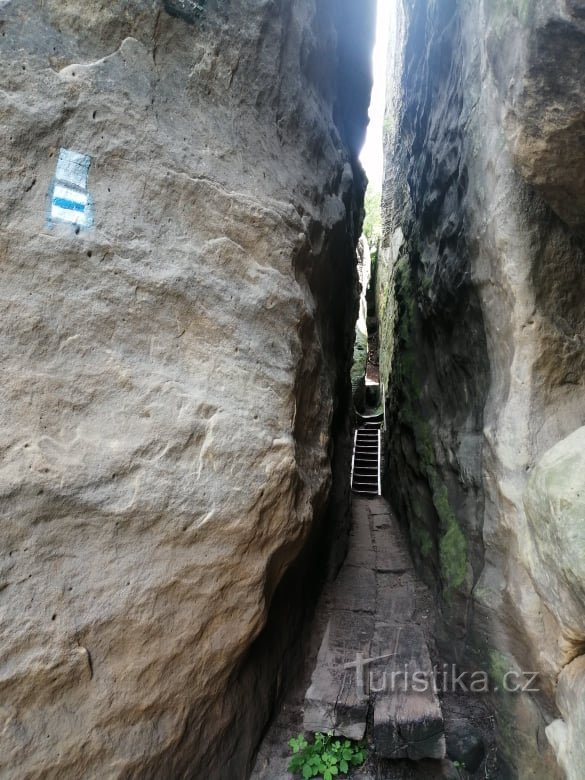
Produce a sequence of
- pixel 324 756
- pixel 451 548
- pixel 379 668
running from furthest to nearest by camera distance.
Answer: pixel 451 548 → pixel 379 668 → pixel 324 756

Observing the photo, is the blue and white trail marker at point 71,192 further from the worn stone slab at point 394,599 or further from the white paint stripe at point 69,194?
the worn stone slab at point 394,599

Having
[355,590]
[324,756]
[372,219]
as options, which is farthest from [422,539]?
[372,219]

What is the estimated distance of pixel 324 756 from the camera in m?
2.78

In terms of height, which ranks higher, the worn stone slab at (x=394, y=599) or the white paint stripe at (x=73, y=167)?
the white paint stripe at (x=73, y=167)

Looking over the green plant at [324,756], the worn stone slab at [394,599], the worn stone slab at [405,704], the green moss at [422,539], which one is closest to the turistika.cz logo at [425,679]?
the worn stone slab at [405,704]

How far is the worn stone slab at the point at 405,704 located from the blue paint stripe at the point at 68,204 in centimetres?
317

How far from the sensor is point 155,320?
2.39m

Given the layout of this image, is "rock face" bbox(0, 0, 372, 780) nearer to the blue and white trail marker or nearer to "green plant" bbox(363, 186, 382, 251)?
the blue and white trail marker

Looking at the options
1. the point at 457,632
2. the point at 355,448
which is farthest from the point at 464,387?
the point at 355,448

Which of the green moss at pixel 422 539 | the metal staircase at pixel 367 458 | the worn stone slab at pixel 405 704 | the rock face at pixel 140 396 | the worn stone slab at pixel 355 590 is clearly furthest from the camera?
the metal staircase at pixel 367 458

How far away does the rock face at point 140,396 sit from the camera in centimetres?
198

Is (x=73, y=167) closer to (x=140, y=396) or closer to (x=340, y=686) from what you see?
(x=140, y=396)

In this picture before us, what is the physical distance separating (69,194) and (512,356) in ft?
8.87

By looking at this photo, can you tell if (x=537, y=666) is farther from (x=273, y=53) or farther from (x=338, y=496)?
(x=273, y=53)
